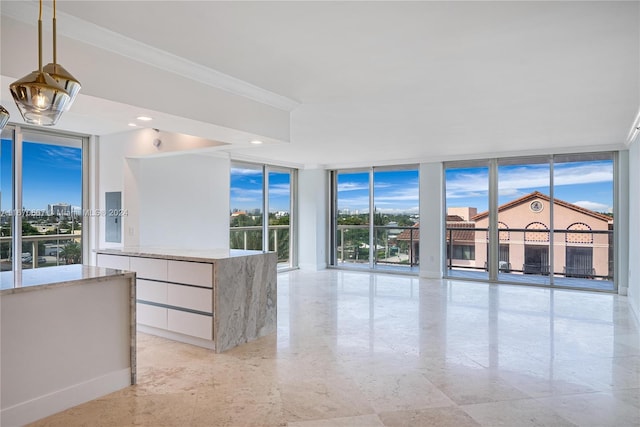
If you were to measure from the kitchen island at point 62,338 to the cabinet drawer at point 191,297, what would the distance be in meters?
0.85

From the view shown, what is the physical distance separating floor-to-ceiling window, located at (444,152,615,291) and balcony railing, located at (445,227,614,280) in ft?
0.05

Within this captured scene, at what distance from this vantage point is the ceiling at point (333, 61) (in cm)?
241

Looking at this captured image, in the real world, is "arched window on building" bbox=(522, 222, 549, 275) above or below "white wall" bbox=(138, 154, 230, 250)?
below

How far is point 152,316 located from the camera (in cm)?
444

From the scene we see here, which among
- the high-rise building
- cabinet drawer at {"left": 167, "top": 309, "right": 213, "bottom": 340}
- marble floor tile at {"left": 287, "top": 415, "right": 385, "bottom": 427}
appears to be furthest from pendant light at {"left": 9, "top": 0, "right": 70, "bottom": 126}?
the high-rise building

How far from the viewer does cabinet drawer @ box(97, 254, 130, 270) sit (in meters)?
4.63

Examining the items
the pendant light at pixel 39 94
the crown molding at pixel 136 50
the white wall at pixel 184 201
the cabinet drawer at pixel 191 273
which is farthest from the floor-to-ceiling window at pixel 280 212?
the pendant light at pixel 39 94

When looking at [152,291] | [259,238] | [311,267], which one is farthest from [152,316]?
[311,267]

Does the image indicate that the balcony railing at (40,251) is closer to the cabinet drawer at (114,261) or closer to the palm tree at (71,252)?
the palm tree at (71,252)

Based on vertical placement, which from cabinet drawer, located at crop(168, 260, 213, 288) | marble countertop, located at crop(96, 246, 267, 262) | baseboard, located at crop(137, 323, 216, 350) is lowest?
baseboard, located at crop(137, 323, 216, 350)

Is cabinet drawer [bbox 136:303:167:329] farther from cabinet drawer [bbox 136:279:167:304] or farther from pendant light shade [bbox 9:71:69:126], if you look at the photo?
pendant light shade [bbox 9:71:69:126]

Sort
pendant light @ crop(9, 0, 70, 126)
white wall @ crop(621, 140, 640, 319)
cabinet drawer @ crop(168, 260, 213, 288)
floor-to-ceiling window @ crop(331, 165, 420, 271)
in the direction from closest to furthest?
pendant light @ crop(9, 0, 70, 126) → cabinet drawer @ crop(168, 260, 213, 288) → white wall @ crop(621, 140, 640, 319) → floor-to-ceiling window @ crop(331, 165, 420, 271)

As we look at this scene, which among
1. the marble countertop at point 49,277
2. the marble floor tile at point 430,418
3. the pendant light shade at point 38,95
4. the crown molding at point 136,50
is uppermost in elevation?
the crown molding at point 136,50

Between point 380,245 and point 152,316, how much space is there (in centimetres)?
609
